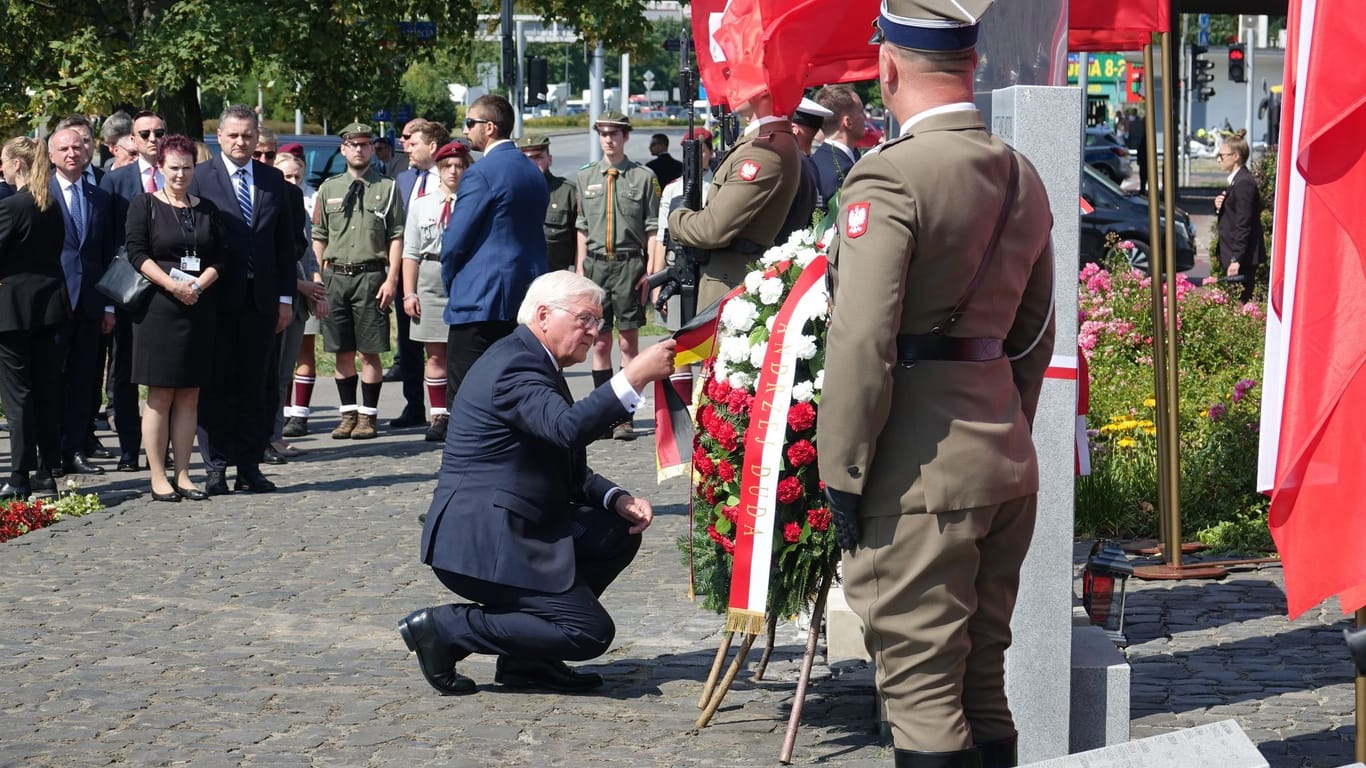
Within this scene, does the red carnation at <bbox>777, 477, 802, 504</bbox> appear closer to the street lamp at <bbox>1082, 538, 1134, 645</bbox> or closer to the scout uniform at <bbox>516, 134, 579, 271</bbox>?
the street lamp at <bbox>1082, 538, 1134, 645</bbox>

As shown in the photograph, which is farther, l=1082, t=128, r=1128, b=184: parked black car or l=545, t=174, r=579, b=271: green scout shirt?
l=1082, t=128, r=1128, b=184: parked black car

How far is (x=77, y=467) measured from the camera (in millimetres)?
11281

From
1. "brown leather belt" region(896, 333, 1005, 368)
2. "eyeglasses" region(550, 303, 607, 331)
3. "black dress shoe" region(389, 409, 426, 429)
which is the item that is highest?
"brown leather belt" region(896, 333, 1005, 368)

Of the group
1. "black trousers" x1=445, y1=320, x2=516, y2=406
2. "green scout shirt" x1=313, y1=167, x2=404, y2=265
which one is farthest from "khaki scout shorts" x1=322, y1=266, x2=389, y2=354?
"black trousers" x1=445, y1=320, x2=516, y2=406

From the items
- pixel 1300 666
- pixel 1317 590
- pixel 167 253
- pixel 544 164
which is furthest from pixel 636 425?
pixel 1317 590

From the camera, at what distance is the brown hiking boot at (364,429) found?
12797 mm

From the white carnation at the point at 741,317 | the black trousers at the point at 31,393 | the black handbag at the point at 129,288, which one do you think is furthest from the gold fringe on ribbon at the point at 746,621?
the black trousers at the point at 31,393

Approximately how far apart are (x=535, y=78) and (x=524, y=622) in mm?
22596

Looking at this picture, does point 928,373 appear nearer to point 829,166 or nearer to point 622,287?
point 829,166

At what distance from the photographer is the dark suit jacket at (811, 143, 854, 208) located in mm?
8648

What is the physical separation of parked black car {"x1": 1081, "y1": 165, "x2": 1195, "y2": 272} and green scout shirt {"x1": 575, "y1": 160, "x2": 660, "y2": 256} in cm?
1219

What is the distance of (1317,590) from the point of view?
4285 mm

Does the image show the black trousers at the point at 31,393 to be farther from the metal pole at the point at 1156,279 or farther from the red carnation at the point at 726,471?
the metal pole at the point at 1156,279

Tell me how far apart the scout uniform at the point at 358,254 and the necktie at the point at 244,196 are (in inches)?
91.7
